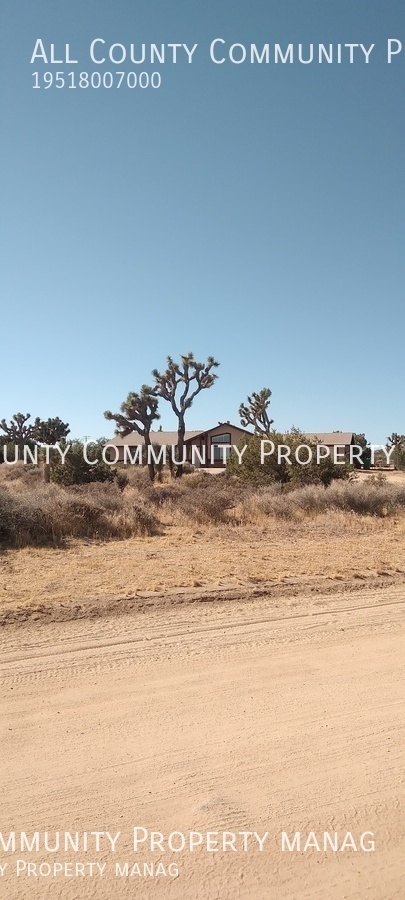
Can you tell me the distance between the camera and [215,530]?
13266mm

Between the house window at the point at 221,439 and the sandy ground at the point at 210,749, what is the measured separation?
51524mm

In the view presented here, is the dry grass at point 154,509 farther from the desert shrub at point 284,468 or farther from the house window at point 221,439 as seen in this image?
the house window at point 221,439

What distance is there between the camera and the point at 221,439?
57344 mm

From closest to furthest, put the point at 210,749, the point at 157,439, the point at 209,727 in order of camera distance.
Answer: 1. the point at 210,749
2. the point at 209,727
3. the point at 157,439

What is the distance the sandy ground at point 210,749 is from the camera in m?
2.56

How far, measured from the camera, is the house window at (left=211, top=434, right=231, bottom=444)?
57.3 metres

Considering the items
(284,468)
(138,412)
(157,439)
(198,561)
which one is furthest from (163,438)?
(198,561)

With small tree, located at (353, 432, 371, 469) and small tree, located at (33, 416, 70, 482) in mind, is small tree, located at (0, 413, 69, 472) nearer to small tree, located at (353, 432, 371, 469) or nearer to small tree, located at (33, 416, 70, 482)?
small tree, located at (33, 416, 70, 482)

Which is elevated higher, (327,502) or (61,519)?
(61,519)

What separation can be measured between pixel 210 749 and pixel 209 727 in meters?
0.28

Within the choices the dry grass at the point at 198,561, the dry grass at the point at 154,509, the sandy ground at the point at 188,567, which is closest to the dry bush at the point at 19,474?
the dry grass at the point at 154,509

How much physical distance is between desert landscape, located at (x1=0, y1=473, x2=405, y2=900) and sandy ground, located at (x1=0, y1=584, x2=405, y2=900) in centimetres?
1

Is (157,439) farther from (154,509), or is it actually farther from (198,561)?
(198,561)

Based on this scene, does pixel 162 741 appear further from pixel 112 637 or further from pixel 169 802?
pixel 112 637
